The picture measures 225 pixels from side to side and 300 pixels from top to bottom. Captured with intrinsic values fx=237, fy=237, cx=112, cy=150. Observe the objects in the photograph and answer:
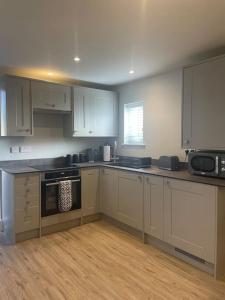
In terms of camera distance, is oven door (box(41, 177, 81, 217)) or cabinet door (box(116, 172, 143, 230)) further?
oven door (box(41, 177, 81, 217))

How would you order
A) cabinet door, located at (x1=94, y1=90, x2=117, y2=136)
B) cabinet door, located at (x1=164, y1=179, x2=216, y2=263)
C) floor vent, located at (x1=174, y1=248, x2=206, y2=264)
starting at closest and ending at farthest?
cabinet door, located at (x1=164, y1=179, x2=216, y2=263)
floor vent, located at (x1=174, y1=248, x2=206, y2=264)
cabinet door, located at (x1=94, y1=90, x2=117, y2=136)

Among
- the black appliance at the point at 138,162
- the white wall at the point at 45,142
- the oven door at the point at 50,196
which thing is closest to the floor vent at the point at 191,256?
the black appliance at the point at 138,162

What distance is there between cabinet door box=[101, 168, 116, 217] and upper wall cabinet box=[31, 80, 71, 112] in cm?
121

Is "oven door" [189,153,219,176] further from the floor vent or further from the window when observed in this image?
the window

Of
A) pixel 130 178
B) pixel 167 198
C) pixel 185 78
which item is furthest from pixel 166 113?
pixel 167 198

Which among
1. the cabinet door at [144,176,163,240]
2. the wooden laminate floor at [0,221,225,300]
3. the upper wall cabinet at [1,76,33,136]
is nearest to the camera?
the wooden laminate floor at [0,221,225,300]

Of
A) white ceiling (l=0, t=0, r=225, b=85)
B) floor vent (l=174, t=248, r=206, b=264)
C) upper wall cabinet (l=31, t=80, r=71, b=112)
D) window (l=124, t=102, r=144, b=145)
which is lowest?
floor vent (l=174, t=248, r=206, b=264)

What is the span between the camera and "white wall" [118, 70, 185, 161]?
3387 mm

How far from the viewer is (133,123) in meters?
4.24

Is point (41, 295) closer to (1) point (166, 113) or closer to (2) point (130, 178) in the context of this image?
(2) point (130, 178)

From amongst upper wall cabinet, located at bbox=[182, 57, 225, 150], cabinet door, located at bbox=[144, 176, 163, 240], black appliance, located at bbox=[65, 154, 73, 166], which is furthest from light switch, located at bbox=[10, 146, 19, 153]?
upper wall cabinet, located at bbox=[182, 57, 225, 150]

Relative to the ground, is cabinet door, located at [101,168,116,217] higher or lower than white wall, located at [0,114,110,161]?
lower

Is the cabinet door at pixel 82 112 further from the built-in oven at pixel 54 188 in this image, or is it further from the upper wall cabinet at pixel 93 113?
the built-in oven at pixel 54 188

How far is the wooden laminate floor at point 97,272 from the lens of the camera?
2086mm
